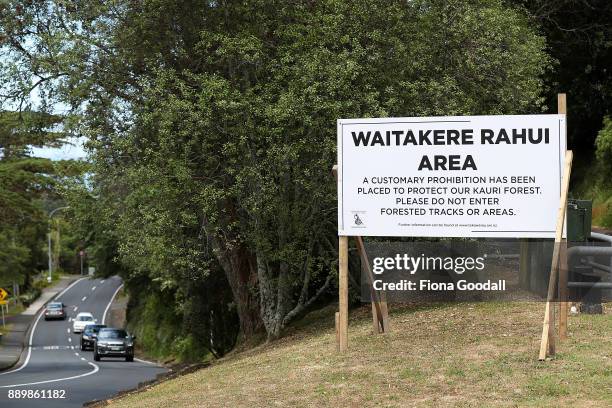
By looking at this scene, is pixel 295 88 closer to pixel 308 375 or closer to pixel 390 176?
pixel 390 176

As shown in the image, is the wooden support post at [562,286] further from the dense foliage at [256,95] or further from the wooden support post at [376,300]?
the dense foliage at [256,95]

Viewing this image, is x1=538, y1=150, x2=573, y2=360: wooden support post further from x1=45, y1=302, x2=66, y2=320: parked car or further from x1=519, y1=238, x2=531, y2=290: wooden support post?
x1=45, y1=302, x2=66, y2=320: parked car

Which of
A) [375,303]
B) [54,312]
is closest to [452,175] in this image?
[375,303]

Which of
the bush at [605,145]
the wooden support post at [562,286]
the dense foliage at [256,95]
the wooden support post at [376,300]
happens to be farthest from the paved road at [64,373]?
the bush at [605,145]

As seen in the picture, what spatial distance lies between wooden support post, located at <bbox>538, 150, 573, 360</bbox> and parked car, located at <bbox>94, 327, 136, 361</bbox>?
3463cm

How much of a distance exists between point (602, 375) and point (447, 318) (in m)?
5.39

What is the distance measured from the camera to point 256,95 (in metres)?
19.9

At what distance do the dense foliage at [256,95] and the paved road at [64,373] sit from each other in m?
5.17

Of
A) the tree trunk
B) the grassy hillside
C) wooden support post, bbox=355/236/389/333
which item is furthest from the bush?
wooden support post, bbox=355/236/389/333

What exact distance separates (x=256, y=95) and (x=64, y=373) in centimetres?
1957

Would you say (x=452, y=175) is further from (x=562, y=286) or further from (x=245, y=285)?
(x=245, y=285)

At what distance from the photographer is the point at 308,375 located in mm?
12281

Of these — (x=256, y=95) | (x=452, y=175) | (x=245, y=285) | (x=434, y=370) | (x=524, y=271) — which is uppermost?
(x=256, y=95)

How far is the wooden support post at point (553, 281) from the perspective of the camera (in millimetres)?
11062
